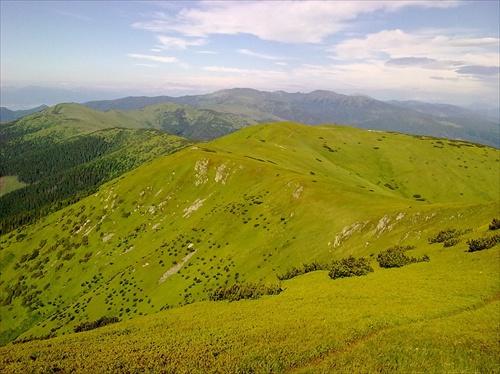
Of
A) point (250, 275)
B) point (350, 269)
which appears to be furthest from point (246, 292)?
point (250, 275)

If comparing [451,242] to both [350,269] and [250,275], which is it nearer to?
[350,269]

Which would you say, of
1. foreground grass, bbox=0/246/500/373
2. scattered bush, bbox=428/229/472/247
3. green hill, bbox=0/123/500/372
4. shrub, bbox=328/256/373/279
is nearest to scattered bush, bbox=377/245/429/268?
green hill, bbox=0/123/500/372

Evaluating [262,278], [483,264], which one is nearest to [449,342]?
[483,264]

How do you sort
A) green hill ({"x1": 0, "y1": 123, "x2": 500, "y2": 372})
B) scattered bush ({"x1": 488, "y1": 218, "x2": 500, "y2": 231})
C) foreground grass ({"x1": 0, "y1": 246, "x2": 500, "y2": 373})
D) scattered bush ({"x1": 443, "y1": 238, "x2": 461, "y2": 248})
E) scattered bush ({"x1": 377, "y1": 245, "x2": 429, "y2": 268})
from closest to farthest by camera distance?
foreground grass ({"x1": 0, "y1": 246, "x2": 500, "y2": 373})
green hill ({"x1": 0, "y1": 123, "x2": 500, "y2": 372})
scattered bush ({"x1": 488, "y1": 218, "x2": 500, "y2": 231})
scattered bush ({"x1": 377, "y1": 245, "x2": 429, "y2": 268})
scattered bush ({"x1": 443, "y1": 238, "x2": 461, "y2": 248})

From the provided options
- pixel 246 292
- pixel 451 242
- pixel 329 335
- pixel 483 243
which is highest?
pixel 483 243

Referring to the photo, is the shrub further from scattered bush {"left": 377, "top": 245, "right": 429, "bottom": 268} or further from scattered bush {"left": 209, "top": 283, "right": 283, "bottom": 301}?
scattered bush {"left": 209, "top": 283, "right": 283, "bottom": 301}

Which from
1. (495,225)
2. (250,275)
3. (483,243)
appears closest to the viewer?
(483,243)
